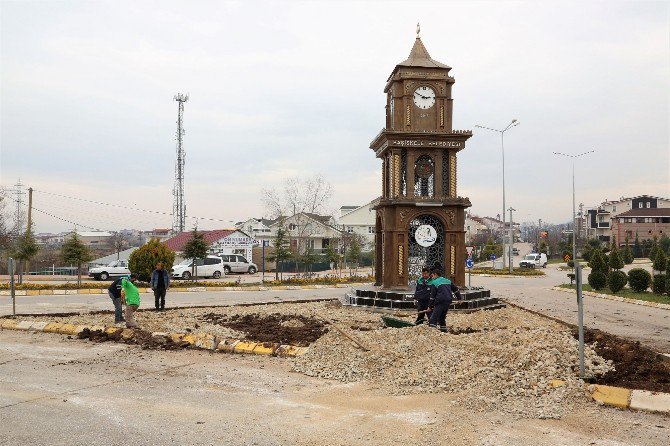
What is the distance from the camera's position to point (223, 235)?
50.3 meters

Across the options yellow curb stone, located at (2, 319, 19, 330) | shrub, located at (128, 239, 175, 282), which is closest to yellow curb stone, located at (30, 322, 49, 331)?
yellow curb stone, located at (2, 319, 19, 330)

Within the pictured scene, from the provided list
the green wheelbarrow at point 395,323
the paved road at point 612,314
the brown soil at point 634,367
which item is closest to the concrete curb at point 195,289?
the paved road at point 612,314

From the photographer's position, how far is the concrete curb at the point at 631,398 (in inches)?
282

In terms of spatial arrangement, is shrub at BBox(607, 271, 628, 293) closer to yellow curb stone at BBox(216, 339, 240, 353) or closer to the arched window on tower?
the arched window on tower

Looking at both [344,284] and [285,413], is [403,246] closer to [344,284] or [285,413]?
[285,413]

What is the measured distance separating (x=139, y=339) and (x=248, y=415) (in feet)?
19.0

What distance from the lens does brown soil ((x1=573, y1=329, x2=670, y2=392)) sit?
790cm

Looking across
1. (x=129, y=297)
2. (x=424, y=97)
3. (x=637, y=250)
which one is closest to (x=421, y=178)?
(x=424, y=97)

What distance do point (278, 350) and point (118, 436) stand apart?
15.3 feet

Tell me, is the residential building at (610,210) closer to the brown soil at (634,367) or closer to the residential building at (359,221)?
the residential building at (359,221)

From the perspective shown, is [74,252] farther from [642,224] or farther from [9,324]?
[642,224]

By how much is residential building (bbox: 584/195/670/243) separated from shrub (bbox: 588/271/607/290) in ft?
187

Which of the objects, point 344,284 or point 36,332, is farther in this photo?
point 344,284

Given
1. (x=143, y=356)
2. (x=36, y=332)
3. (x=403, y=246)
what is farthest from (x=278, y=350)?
(x=403, y=246)
